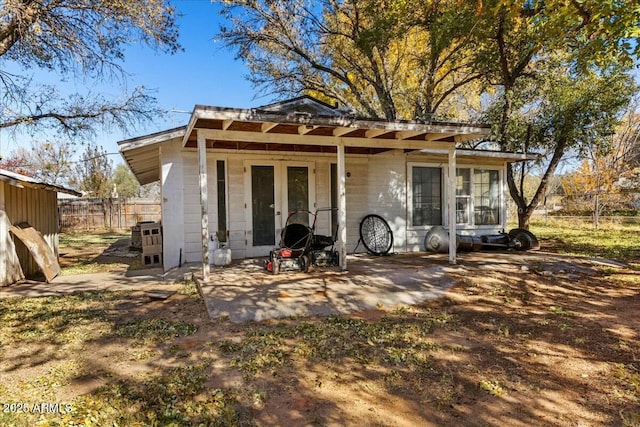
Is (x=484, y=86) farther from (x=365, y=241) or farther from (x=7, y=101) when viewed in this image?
(x=7, y=101)

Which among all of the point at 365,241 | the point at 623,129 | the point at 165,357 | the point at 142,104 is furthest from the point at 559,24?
the point at 623,129

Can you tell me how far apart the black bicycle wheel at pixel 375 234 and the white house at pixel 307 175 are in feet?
0.57

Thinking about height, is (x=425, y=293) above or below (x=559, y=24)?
below

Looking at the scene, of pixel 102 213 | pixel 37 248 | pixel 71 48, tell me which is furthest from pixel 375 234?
pixel 102 213

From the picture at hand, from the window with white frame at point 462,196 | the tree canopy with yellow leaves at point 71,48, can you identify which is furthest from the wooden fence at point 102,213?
the window with white frame at point 462,196

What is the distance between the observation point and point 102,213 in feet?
63.3

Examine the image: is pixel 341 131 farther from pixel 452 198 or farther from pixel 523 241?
pixel 523 241

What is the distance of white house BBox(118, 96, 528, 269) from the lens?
5.70 m

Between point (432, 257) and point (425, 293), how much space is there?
9.26 feet

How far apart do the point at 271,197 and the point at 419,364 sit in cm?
521

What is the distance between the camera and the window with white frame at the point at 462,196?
895cm

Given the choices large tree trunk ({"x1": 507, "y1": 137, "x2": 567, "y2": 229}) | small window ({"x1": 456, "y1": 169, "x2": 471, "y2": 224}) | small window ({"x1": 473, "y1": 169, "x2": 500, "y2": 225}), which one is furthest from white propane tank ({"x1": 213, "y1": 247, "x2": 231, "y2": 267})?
large tree trunk ({"x1": 507, "y1": 137, "x2": 567, "y2": 229})

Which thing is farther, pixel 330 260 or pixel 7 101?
pixel 7 101

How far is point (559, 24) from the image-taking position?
18.5ft
